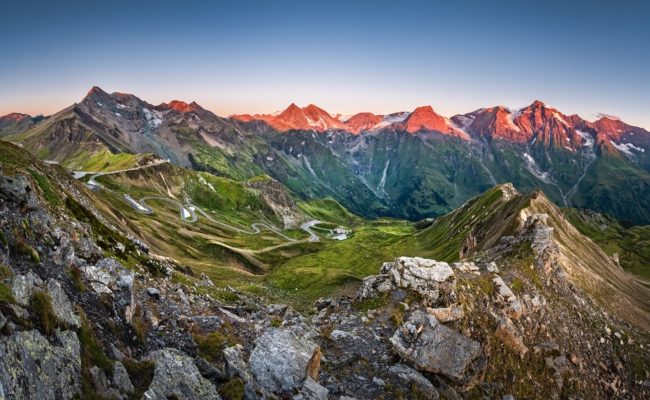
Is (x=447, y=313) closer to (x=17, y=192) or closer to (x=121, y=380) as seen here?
(x=121, y=380)

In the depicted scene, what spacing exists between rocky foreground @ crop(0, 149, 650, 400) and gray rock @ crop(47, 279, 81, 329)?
72mm

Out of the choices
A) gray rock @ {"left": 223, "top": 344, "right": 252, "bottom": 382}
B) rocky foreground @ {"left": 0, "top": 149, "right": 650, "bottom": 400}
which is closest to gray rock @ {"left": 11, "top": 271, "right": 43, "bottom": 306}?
rocky foreground @ {"left": 0, "top": 149, "right": 650, "bottom": 400}

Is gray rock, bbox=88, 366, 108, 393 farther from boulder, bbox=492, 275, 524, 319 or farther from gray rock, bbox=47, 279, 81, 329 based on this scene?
boulder, bbox=492, 275, 524, 319

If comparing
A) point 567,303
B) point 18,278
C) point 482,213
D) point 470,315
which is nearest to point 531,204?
point 482,213

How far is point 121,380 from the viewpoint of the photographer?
18.5 metres

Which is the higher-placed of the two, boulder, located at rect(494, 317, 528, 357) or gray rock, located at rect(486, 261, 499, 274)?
gray rock, located at rect(486, 261, 499, 274)

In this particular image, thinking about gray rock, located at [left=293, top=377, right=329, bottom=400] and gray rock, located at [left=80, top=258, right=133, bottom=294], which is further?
gray rock, located at [left=80, top=258, right=133, bottom=294]

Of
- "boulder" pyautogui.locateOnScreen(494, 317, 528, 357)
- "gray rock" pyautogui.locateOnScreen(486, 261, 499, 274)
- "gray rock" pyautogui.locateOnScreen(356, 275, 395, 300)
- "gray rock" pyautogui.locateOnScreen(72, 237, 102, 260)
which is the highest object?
"gray rock" pyautogui.locateOnScreen(72, 237, 102, 260)

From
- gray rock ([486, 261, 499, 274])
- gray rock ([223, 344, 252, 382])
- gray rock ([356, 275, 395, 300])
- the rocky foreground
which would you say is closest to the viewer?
the rocky foreground

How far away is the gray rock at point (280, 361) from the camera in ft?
76.8

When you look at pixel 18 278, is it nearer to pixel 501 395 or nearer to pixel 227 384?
pixel 227 384

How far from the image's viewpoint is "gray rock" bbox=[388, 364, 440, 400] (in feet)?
96.9

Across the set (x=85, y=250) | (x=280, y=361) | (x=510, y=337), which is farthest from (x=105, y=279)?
(x=510, y=337)

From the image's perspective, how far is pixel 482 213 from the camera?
522 feet
